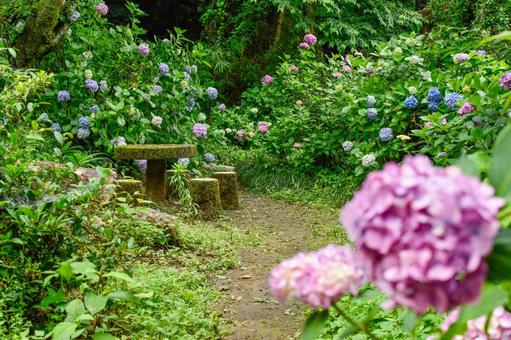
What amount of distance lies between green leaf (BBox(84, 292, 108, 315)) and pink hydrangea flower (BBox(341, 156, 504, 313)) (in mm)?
1801

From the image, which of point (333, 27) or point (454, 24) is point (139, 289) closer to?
point (454, 24)

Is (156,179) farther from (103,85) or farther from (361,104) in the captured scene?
(361,104)

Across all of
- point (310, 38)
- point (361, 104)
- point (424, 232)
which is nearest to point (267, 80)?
point (310, 38)

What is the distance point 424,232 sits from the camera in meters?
0.55

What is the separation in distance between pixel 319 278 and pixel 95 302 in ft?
5.68

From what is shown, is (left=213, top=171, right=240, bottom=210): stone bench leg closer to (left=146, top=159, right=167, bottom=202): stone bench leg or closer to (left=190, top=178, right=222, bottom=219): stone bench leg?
(left=190, top=178, right=222, bottom=219): stone bench leg

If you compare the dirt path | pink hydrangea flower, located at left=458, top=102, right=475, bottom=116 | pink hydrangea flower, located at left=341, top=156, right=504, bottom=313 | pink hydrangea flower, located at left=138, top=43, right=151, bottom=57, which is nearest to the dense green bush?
pink hydrangea flower, located at left=458, top=102, right=475, bottom=116

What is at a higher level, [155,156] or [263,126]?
[263,126]

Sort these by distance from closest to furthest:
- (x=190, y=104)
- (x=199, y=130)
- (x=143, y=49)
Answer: (x=143, y=49) < (x=199, y=130) < (x=190, y=104)

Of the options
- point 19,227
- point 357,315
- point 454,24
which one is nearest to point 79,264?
point 19,227

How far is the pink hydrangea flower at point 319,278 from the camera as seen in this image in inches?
27.3

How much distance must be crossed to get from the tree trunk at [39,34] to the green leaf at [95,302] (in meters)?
4.22

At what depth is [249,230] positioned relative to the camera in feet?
16.6

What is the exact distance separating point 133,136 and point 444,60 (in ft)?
9.95
